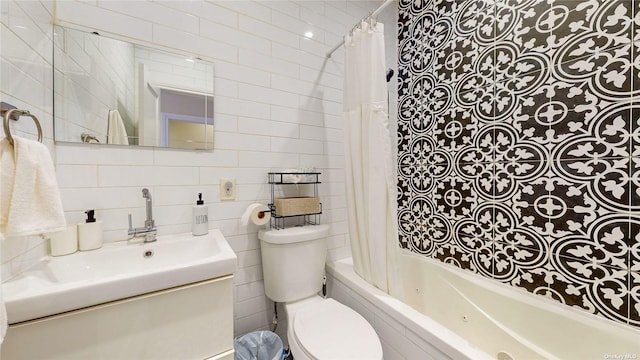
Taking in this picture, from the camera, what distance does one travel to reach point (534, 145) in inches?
46.9

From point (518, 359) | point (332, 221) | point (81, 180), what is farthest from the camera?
point (332, 221)

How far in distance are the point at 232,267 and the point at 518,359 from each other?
1.45 metres

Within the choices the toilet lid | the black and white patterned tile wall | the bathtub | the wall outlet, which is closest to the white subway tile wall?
the wall outlet

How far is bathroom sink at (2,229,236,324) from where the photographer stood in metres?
0.61

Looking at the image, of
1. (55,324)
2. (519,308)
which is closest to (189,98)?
(55,324)

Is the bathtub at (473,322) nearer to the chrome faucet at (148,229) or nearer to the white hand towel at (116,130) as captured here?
the chrome faucet at (148,229)

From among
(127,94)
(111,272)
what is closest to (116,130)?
(127,94)

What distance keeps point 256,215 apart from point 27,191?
32.8 inches

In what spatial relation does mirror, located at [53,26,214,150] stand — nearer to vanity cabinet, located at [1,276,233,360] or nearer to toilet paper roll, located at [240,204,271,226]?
toilet paper roll, located at [240,204,271,226]

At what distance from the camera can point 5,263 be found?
67cm

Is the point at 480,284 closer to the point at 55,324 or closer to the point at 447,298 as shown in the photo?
the point at 447,298

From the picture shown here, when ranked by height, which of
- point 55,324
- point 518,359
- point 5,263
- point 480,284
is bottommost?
point 518,359

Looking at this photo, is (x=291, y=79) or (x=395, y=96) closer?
(x=291, y=79)

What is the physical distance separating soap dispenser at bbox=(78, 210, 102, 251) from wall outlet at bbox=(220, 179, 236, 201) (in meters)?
0.52
